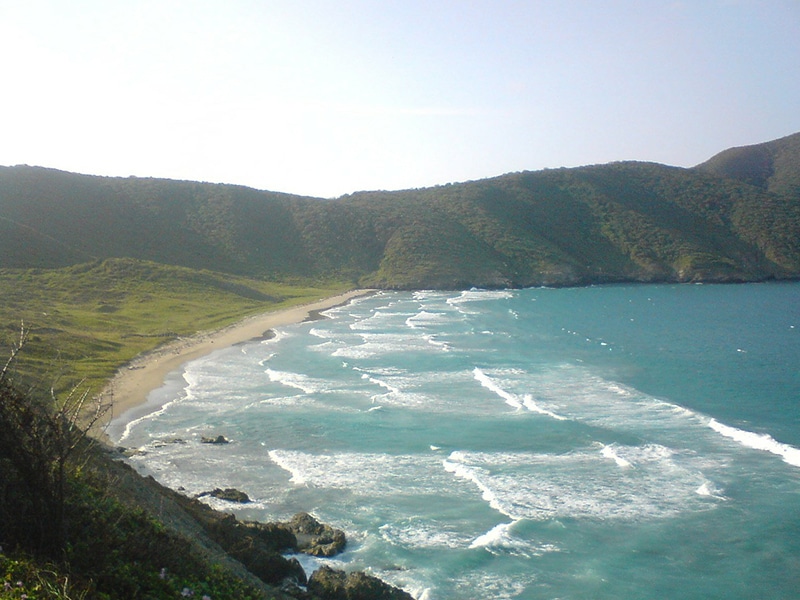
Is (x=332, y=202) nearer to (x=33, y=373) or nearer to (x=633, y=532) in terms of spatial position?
(x=33, y=373)

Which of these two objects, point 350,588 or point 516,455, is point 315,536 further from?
point 516,455

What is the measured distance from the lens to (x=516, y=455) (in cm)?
2281

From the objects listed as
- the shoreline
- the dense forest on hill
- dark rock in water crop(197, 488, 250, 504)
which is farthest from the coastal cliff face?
the dense forest on hill

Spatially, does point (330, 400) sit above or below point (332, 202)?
below

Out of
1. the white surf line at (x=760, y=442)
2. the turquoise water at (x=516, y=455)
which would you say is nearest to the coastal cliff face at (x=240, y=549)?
the turquoise water at (x=516, y=455)

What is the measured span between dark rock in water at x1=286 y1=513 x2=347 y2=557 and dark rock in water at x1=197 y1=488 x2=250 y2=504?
93.9 inches

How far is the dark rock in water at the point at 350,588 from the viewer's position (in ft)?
39.8

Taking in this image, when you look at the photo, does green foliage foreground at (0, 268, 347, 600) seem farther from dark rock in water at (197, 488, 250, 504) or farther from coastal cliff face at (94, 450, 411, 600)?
dark rock in water at (197, 488, 250, 504)

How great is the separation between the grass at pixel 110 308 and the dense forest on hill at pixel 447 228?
41.7 feet

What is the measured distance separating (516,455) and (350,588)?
38.0ft

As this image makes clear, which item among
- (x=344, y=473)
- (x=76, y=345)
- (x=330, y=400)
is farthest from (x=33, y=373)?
(x=344, y=473)

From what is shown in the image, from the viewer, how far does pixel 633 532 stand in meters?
16.9

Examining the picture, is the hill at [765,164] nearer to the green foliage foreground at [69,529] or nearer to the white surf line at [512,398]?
the white surf line at [512,398]

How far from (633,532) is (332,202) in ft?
393
